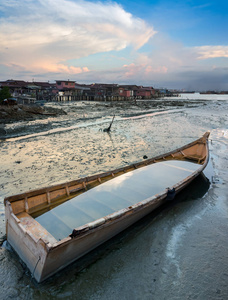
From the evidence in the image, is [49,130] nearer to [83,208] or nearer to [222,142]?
[83,208]

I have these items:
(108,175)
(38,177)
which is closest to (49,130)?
(38,177)

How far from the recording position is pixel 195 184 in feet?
27.2

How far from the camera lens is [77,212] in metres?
5.36

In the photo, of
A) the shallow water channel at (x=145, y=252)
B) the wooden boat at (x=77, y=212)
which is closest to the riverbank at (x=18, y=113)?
the shallow water channel at (x=145, y=252)

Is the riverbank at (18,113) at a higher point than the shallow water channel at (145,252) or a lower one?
higher

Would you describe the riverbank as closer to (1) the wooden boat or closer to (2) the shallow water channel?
(2) the shallow water channel

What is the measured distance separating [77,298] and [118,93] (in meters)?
62.4

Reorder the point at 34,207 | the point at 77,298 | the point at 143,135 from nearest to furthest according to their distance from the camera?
the point at 77,298, the point at 34,207, the point at 143,135

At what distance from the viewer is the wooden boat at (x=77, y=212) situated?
3.65 meters

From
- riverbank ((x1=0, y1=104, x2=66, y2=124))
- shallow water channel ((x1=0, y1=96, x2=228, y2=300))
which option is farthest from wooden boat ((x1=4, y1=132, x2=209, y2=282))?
riverbank ((x1=0, y1=104, x2=66, y2=124))

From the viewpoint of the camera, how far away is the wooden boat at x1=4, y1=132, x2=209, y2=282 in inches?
144

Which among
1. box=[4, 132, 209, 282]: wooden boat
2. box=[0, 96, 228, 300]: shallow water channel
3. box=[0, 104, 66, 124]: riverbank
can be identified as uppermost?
box=[0, 104, 66, 124]: riverbank

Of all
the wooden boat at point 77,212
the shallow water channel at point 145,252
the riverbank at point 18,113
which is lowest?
the shallow water channel at point 145,252

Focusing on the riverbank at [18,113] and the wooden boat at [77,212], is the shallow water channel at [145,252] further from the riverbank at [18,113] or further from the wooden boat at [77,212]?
the riverbank at [18,113]
